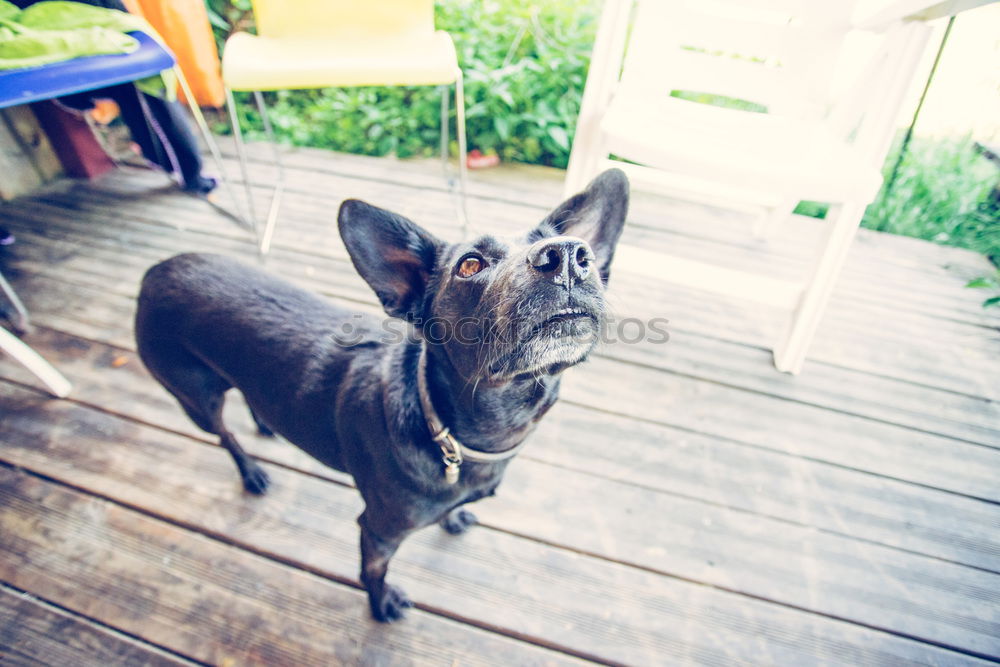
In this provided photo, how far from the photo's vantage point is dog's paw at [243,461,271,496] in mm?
1551

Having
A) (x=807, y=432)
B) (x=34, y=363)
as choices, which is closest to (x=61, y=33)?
(x=34, y=363)

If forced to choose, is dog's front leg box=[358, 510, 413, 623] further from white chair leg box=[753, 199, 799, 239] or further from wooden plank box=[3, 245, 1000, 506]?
white chair leg box=[753, 199, 799, 239]

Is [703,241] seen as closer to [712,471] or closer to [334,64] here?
[712,471]

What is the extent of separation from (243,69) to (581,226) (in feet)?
5.32

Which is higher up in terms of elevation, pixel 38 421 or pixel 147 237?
pixel 147 237

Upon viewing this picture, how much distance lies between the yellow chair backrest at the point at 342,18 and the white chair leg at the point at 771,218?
2086mm

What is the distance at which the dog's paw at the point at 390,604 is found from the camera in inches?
50.6

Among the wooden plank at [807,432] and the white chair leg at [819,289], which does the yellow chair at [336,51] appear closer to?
the wooden plank at [807,432]

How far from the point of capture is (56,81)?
5.75ft

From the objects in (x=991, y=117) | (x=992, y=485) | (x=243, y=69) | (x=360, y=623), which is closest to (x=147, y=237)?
(x=243, y=69)

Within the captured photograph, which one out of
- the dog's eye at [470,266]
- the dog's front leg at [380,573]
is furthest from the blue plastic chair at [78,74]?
the dog's front leg at [380,573]

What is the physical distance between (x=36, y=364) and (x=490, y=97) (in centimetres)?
277

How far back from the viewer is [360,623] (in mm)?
1315

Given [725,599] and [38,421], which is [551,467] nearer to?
[725,599]
